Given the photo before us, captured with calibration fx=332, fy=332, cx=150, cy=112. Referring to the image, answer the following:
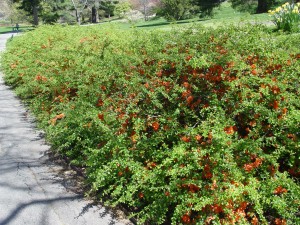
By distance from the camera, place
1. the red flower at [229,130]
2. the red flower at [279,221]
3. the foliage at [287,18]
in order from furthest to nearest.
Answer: the foliage at [287,18], the red flower at [229,130], the red flower at [279,221]

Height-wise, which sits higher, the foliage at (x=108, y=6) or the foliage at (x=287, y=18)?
the foliage at (x=108, y=6)

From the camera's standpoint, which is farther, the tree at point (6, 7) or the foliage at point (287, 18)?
the tree at point (6, 7)

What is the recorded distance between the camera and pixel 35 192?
384 centimetres

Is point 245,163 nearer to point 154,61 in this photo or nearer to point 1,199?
point 154,61

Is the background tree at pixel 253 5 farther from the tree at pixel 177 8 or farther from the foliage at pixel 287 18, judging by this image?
the foliage at pixel 287 18

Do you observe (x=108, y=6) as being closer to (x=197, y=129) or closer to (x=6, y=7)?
(x=6, y=7)

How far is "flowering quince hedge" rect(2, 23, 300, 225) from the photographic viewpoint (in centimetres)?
279

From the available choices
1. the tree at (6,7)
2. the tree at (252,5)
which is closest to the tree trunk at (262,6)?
the tree at (252,5)

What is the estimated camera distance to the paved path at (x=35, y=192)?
3.34 m

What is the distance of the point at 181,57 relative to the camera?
3.81 metres

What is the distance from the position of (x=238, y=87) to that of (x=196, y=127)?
0.61m

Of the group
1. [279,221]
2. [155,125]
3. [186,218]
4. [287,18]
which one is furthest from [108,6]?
[279,221]

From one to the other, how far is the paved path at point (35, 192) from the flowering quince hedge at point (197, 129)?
0.91 feet

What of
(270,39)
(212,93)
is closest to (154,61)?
(212,93)
